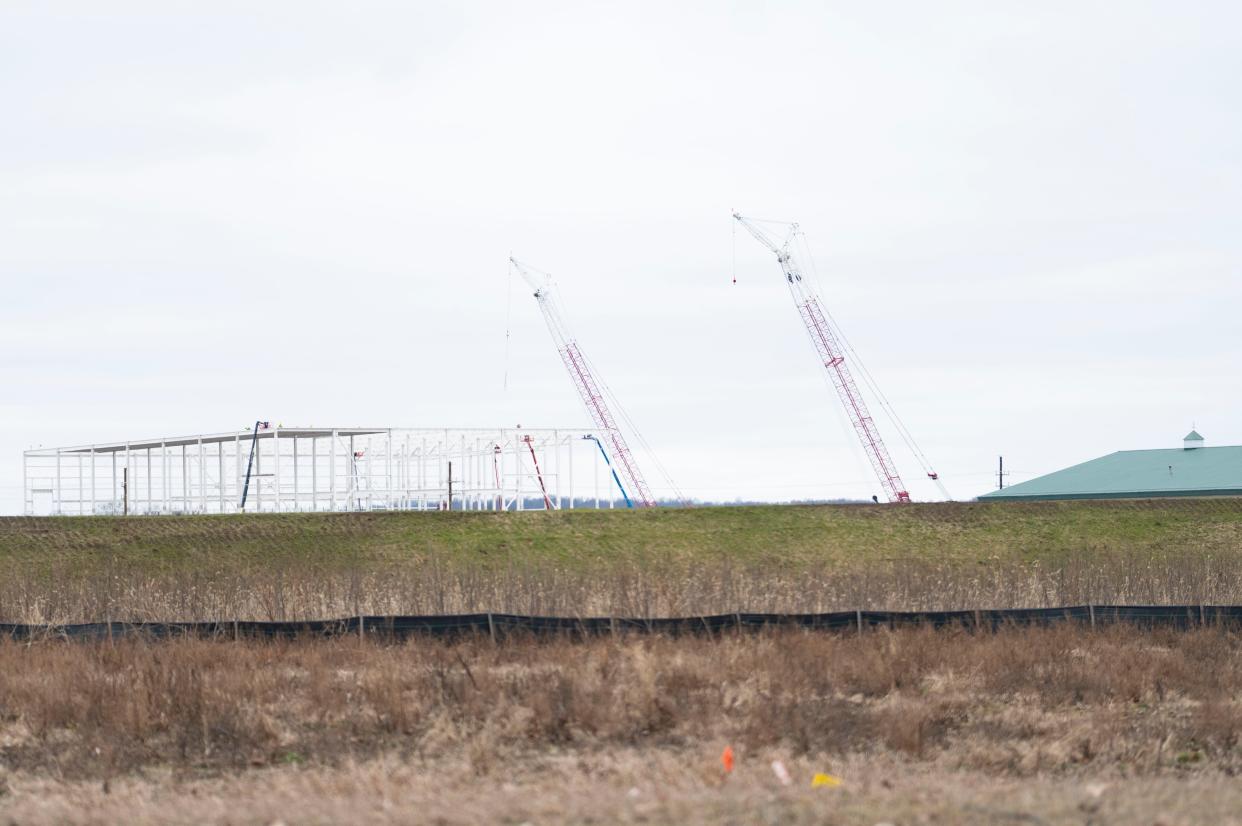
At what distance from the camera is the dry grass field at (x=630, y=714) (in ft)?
38.8

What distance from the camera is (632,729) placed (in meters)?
15.9

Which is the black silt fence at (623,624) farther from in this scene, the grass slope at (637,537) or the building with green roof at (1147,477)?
the building with green roof at (1147,477)

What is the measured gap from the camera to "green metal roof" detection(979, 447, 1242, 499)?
58.0m

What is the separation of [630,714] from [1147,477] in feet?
163

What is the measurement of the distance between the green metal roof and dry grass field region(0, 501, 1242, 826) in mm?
29001

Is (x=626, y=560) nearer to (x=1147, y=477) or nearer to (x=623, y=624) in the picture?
(x=623, y=624)

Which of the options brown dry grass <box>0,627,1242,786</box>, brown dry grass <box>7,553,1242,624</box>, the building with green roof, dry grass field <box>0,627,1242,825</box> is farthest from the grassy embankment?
the building with green roof

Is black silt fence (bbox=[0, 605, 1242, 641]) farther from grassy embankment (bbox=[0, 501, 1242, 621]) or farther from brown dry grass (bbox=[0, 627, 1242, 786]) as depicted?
grassy embankment (bbox=[0, 501, 1242, 621])

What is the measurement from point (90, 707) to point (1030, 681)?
11.4 metres

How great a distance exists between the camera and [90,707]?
1705cm

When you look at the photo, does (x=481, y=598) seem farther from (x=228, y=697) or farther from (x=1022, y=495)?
(x=1022, y=495)

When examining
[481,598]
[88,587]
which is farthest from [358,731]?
[88,587]

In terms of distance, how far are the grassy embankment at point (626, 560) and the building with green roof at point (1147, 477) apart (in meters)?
11.9

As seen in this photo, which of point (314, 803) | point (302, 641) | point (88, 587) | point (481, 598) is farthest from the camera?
point (88, 587)
